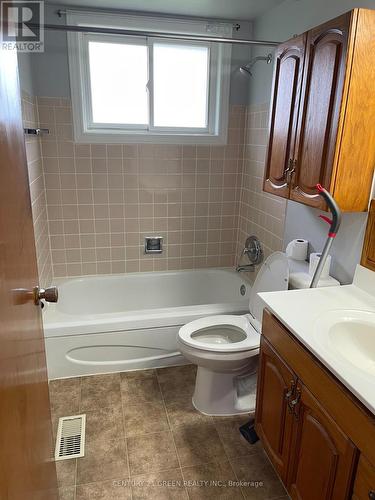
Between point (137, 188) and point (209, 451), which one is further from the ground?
point (137, 188)

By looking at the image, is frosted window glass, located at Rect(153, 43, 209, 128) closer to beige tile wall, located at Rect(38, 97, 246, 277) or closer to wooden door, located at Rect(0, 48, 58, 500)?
beige tile wall, located at Rect(38, 97, 246, 277)

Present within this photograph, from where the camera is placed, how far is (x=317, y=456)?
47.3 inches

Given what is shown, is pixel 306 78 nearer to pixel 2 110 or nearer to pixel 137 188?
pixel 2 110

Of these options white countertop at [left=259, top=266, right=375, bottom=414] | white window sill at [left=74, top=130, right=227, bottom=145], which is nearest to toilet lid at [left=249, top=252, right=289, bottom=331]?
white countertop at [left=259, top=266, right=375, bottom=414]

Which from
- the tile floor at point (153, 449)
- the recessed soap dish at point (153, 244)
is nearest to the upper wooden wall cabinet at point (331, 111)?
the tile floor at point (153, 449)

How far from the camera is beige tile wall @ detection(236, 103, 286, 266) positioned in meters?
2.49

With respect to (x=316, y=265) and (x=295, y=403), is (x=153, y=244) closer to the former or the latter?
(x=316, y=265)

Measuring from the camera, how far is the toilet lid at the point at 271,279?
6.35 ft

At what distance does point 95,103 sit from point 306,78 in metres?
1.74

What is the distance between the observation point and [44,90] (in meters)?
2.58

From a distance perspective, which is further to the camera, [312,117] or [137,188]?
[137,188]

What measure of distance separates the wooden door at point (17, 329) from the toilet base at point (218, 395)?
102 centimetres

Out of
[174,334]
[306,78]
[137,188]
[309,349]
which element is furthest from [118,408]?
[306,78]

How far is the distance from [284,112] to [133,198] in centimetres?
148
